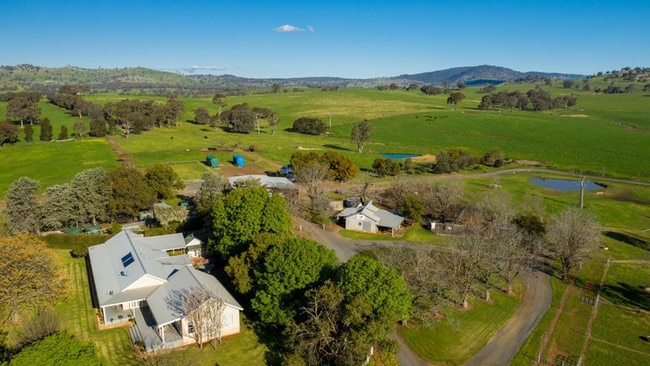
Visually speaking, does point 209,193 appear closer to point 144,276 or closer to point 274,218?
point 274,218

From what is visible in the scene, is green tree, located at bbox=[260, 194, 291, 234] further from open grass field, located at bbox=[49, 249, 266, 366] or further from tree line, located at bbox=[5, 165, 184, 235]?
tree line, located at bbox=[5, 165, 184, 235]

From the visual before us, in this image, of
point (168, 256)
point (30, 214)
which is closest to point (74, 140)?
point (30, 214)

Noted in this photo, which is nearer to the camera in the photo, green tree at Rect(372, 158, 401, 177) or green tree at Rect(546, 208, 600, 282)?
green tree at Rect(546, 208, 600, 282)

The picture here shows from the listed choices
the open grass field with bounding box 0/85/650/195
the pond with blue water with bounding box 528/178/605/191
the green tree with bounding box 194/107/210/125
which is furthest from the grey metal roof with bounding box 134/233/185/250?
the green tree with bounding box 194/107/210/125

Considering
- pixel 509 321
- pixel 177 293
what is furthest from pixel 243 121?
pixel 509 321

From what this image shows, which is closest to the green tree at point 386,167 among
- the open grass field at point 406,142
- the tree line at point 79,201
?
the open grass field at point 406,142

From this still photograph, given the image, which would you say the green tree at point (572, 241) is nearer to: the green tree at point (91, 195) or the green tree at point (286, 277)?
the green tree at point (286, 277)
